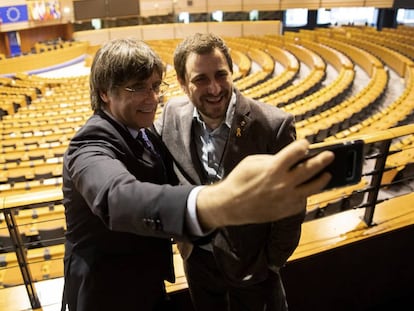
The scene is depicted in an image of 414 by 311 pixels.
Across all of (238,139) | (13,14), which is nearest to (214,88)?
(238,139)

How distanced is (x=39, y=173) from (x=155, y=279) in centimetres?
405

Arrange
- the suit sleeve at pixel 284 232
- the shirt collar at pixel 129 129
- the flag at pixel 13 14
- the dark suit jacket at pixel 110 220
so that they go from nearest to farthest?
the dark suit jacket at pixel 110 220, the shirt collar at pixel 129 129, the suit sleeve at pixel 284 232, the flag at pixel 13 14

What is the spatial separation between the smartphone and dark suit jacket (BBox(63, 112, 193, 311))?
0.29m

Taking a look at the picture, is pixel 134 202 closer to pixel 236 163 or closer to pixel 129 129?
pixel 129 129

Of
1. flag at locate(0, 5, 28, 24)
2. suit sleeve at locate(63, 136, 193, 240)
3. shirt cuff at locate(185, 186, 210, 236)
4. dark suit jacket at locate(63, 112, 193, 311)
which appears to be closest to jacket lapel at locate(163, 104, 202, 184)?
dark suit jacket at locate(63, 112, 193, 311)

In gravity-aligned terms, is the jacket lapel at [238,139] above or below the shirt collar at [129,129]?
below

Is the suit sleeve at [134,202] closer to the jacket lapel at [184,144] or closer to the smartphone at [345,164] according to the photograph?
the smartphone at [345,164]

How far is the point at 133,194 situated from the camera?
729mm

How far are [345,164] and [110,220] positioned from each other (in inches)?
18.3

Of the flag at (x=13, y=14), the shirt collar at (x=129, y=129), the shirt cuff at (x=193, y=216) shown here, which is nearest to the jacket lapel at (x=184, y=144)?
the shirt collar at (x=129, y=129)

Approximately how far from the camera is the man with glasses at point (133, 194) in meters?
0.63

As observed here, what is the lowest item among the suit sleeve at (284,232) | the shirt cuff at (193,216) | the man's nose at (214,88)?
the suit sleeve at (284,232)

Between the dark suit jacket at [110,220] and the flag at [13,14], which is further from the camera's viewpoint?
the flag at [13,14]

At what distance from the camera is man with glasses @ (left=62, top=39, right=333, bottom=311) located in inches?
24.7
